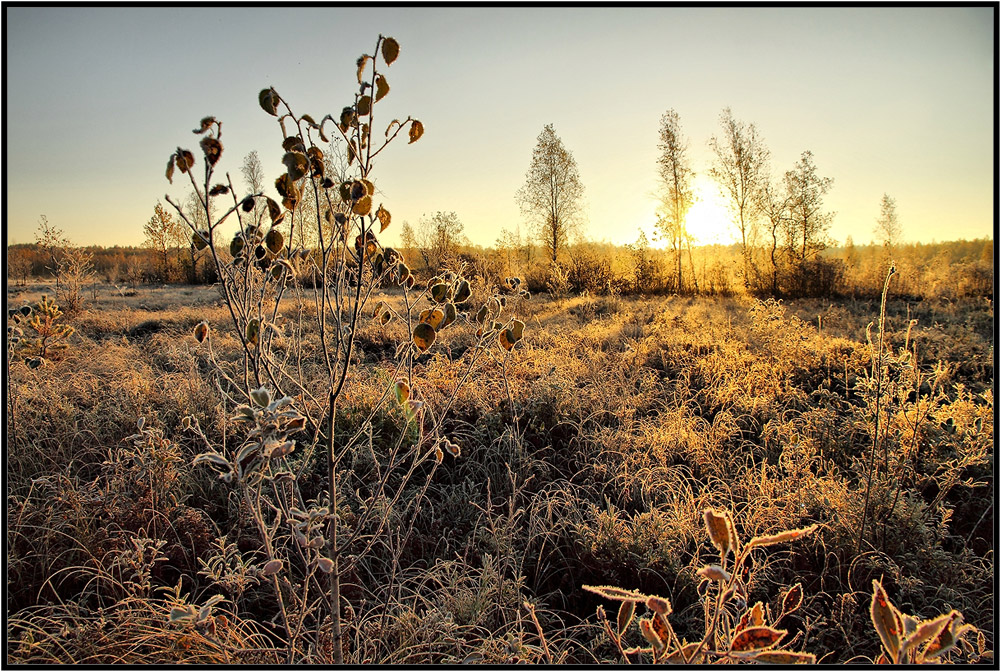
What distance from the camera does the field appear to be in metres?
1.60

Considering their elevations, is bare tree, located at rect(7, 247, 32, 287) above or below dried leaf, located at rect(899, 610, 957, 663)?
above

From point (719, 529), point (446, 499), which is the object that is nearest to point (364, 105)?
point (719, 529)

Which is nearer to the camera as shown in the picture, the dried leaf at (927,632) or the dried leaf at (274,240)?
the dried leaf at (927,632)

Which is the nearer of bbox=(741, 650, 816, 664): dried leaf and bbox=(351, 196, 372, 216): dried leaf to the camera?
bbox=(741, 650, 816, 664): dried leaf

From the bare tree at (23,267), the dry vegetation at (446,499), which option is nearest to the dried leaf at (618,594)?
the dry vegetation at (446,499)

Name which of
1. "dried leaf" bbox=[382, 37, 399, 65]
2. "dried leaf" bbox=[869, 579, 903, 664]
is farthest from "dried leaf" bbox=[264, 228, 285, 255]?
"dried leaf" bbox=[869, 579, 903, 664]

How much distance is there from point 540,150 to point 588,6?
51.8 ft

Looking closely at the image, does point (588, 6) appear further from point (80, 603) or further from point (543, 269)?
point (543, 269)

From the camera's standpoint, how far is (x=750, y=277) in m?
14.7

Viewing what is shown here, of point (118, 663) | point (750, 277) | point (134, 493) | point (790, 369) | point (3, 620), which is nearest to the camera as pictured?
point (3, 620)

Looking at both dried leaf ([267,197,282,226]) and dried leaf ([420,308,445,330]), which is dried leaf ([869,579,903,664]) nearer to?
dried leaf ([420,308,445,330])

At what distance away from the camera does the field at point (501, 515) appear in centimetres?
160

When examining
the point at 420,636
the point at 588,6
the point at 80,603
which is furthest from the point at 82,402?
the point at 588,6

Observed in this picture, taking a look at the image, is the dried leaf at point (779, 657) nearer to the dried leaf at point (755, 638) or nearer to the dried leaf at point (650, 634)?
the dried leaf at point (755, 638)
